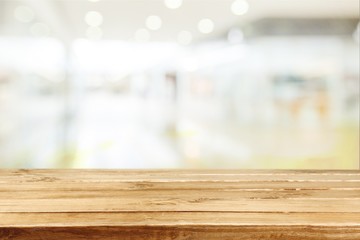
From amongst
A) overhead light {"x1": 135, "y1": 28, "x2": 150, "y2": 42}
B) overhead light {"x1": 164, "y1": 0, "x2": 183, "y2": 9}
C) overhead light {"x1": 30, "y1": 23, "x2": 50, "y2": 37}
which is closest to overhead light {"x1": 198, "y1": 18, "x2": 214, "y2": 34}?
overhead light {"x1": 135, "y1": 28, "x2": 150, "y2": 42}

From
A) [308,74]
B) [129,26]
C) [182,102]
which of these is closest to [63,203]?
[129,26]

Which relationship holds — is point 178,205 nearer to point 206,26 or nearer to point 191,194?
point 191,194

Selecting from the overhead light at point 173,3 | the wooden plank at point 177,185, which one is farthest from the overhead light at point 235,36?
the wooden plank at point 177,185

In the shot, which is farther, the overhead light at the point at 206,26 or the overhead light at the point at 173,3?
the overhead light at the point at 206,26

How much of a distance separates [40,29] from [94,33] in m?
3.43

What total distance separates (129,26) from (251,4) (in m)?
3.86

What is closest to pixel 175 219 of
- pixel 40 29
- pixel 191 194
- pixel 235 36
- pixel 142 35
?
pixel 191 194

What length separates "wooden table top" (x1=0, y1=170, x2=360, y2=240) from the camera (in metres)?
0.81

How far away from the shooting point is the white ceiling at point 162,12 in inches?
340

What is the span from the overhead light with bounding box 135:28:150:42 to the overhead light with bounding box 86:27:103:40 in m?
1.18

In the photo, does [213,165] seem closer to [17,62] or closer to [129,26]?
[17,62]

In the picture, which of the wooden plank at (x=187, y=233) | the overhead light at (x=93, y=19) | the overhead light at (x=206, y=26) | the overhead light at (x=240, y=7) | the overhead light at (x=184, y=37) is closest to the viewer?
the wooden plank at (x=187, y=233)

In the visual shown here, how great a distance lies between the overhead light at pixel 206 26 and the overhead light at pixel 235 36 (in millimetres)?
780

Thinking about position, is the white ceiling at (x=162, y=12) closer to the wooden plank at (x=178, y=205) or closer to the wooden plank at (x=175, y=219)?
the wooden plank at (x=178, y=205)
